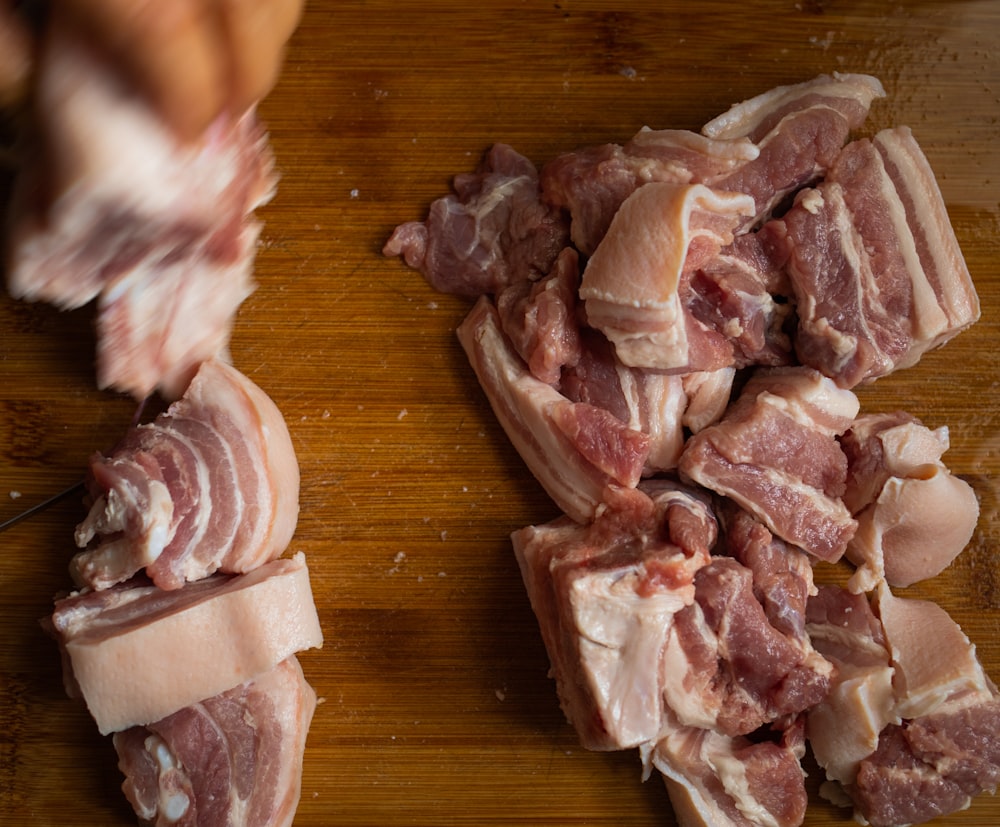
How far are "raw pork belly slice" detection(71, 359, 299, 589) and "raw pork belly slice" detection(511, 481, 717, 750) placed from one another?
0.93m

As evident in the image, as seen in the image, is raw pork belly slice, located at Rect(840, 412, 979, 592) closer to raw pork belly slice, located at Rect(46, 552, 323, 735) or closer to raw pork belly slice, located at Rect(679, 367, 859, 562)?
raw pork belly slice, located at Rect(679, 367, 859, 562)

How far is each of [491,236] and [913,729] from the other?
2.19m

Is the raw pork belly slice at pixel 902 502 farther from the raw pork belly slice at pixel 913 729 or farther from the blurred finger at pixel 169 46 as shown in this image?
the blurred finger at pixel 169 46

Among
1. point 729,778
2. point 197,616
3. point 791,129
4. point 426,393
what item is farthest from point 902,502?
point 197,616

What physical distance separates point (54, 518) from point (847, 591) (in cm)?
278

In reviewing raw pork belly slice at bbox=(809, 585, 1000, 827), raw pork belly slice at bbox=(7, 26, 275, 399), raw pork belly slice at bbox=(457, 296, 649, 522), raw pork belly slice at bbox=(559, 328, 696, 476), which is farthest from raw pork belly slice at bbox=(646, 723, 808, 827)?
raw pork belly slice at bbox=(7, 26, 275, 399)

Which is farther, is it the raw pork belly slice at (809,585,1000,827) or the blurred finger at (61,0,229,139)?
the raw pork belly slice at (809,585,1000,827)

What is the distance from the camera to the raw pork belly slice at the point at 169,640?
280 cm

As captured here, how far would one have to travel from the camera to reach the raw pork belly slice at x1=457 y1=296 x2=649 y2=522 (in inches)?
119

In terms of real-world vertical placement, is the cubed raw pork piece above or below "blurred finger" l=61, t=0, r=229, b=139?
below

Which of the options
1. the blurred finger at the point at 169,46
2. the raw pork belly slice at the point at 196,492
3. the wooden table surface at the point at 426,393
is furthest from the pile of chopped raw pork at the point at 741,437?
the blurred finger at the point at 169,46

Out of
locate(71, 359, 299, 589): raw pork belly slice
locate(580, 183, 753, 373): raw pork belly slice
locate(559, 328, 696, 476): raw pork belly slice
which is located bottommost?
locate(71, 359, 299, 589): raw pork belly slice

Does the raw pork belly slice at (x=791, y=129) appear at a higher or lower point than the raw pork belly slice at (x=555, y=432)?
higher


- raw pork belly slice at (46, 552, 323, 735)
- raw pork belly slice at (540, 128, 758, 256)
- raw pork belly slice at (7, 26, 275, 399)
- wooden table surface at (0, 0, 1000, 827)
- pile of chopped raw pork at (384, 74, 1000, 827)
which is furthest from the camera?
wooden table surface at (0, 0, 1000, 827)
